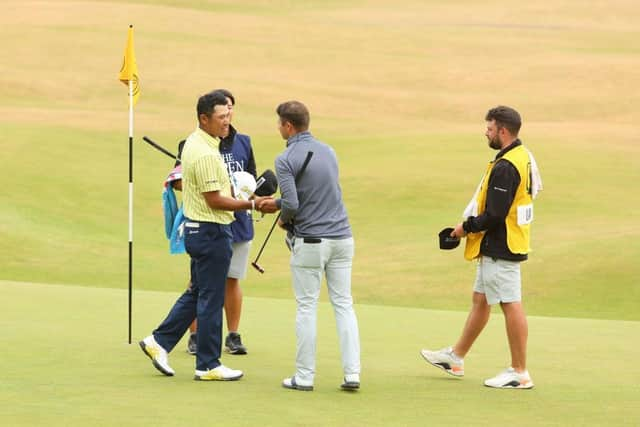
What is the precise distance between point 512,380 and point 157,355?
268cm

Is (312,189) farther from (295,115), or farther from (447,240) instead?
(447,240)

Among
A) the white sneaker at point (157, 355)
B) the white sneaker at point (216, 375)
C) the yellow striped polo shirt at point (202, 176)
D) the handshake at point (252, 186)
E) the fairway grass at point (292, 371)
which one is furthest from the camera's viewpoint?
the handshake at point (252, 186)

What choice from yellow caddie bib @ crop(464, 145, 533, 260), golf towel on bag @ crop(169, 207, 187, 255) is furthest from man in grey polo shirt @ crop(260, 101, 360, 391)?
golf towel on bag @ crop(169, 207, 187, 255)

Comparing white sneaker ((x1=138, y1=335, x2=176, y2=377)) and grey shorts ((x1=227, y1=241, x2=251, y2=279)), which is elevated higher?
grey shorts ((x1=227, y1=241, x2=251, y2=279))

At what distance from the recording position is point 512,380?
9.44m

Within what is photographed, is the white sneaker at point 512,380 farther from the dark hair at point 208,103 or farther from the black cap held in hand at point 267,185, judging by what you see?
the dark hair at point 208,103

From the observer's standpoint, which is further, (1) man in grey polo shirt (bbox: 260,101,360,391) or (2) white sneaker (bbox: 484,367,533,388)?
(2) white sneaker (bbox: 484,367,533,388)

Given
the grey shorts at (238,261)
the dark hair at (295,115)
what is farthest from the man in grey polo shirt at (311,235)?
the grey shorts at (238,261)

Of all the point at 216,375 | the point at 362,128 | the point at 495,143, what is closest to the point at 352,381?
the point at 216,375

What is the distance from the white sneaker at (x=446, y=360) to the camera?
32.2 feet

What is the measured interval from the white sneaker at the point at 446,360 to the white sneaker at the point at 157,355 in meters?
2.00

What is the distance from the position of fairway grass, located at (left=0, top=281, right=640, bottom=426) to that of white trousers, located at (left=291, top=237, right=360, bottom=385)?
23 cm

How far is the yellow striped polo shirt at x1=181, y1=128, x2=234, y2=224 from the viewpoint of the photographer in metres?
9.17

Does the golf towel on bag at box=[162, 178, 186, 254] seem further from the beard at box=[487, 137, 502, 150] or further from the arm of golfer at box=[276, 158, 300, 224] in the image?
the beard at box=[487, 137, 502, 150]
